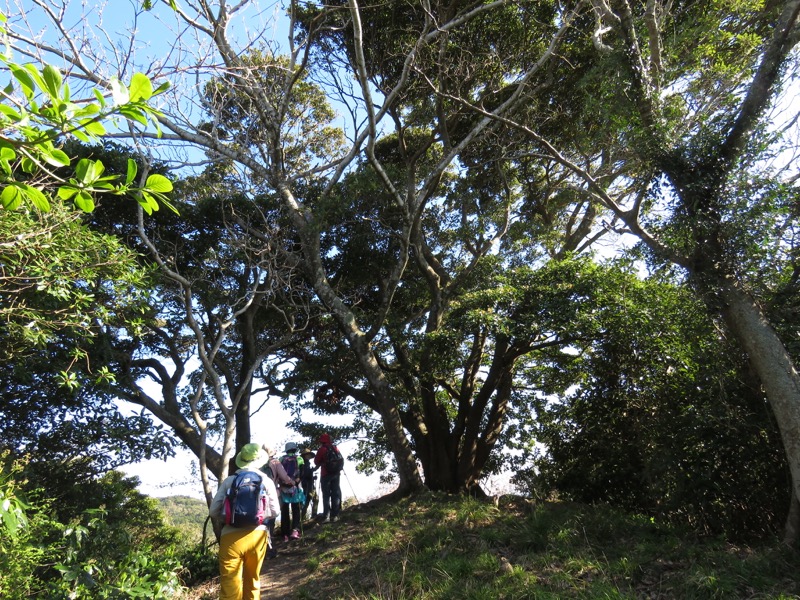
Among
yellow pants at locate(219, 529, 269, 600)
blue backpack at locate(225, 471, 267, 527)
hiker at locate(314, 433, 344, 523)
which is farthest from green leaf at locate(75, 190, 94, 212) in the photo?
hiker at locate(314, 433, 344, 523)

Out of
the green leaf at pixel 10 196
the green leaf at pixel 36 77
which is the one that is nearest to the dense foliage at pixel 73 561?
the green leaf at pixel 10 196

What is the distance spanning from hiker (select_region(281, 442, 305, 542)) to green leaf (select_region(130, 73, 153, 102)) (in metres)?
7.84

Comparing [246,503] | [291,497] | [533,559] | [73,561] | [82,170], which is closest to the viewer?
[82,170]

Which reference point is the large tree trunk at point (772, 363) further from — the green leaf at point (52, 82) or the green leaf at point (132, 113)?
the green leaf at point (52, 82)

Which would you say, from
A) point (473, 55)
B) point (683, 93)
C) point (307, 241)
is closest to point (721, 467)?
point (683, 93)

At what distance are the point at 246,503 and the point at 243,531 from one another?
298mm

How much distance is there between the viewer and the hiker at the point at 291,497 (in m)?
8.56

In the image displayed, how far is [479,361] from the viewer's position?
1071cm

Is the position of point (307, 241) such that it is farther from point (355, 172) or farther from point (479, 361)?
point (479, 361)

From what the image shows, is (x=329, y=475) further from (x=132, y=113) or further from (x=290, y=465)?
(x=132, y=113)

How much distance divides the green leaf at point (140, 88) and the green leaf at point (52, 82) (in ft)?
0.61

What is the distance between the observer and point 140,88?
4.56ft

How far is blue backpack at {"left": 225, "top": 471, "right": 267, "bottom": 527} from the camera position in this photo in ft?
16.4

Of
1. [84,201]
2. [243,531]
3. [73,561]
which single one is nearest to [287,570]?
[243,531]
